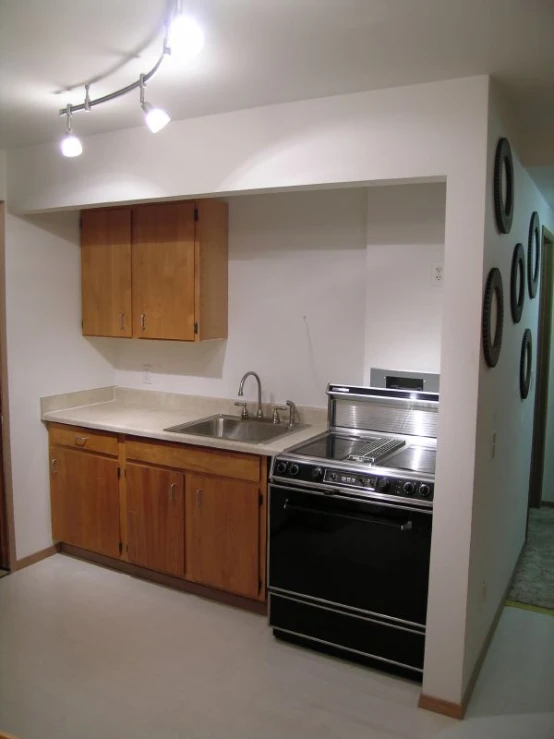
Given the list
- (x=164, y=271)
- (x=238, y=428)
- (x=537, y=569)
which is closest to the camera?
(x=164, y=271)

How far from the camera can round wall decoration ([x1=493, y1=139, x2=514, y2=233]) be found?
7.59 ft

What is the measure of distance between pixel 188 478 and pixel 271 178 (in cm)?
159

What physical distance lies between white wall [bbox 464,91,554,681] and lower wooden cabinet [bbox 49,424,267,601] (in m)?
1.04

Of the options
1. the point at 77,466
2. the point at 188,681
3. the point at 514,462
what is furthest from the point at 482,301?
the point at 77,466

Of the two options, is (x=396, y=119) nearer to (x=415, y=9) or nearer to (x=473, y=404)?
(x=415, y=9)

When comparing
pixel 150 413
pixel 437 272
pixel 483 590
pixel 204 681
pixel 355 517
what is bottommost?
pixel 204 681

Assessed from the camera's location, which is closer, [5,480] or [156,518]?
[156,518]

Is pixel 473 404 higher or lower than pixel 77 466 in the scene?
higher

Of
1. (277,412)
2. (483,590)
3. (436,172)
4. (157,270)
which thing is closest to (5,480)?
(157,270)

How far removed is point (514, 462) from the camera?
10.5ft

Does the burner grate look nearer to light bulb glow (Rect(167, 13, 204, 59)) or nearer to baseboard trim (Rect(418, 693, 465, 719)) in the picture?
baseboard trim (Rect(418, 693, 465, 719))

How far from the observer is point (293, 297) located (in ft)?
11.5

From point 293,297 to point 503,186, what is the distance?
1.38m

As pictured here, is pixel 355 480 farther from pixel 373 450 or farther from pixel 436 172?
pixel 436 172
